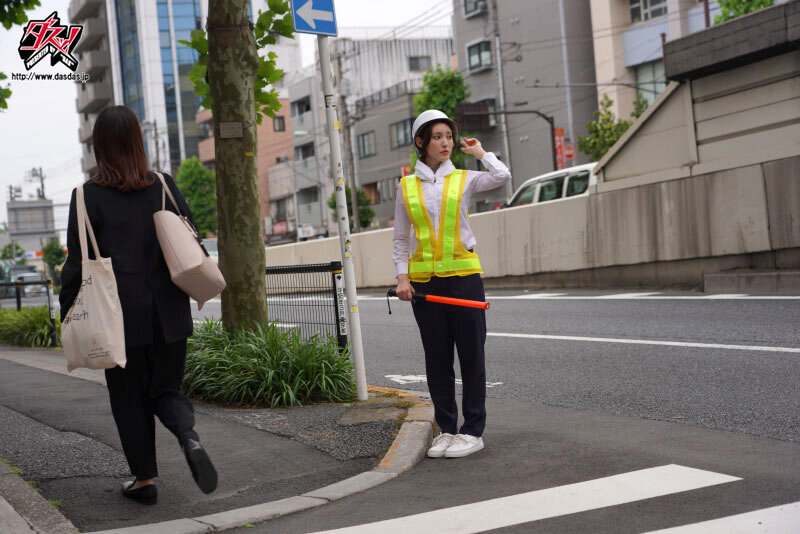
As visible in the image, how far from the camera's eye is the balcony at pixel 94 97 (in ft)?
257

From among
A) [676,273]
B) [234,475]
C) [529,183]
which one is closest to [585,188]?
Result: [529,183]

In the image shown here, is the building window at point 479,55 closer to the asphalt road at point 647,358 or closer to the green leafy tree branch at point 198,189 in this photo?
the green leafy tree branch at point 198,189

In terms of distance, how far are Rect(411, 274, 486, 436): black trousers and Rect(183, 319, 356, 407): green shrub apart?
5.30 feet

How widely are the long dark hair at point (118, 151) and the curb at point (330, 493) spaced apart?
1.53 m

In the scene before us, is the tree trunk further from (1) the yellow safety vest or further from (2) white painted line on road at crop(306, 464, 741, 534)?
(2) white painted line on road at crop(306, 464, 741, 534)

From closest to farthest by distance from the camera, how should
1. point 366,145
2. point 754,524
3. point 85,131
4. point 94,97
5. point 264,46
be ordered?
1. point 754,524
2. point 264,46
3. point 366,145
4. point 94,97
5. point 85,131

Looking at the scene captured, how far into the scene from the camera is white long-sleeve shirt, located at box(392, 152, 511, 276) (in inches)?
191

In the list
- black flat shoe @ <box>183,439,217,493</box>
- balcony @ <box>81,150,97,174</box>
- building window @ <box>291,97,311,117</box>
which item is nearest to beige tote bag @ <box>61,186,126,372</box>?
black flat shoe @ <box>183,439,217,493</box>

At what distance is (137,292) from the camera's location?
4105 millimetres

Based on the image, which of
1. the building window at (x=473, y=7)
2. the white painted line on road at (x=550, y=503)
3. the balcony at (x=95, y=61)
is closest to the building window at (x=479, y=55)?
the building window at (x=473, y=7)

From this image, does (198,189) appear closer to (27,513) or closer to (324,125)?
(324,125)

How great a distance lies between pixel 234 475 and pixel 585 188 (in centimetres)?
1453

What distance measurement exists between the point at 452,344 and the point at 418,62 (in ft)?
218

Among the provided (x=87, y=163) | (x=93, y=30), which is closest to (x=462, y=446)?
(x=93, y=30)
